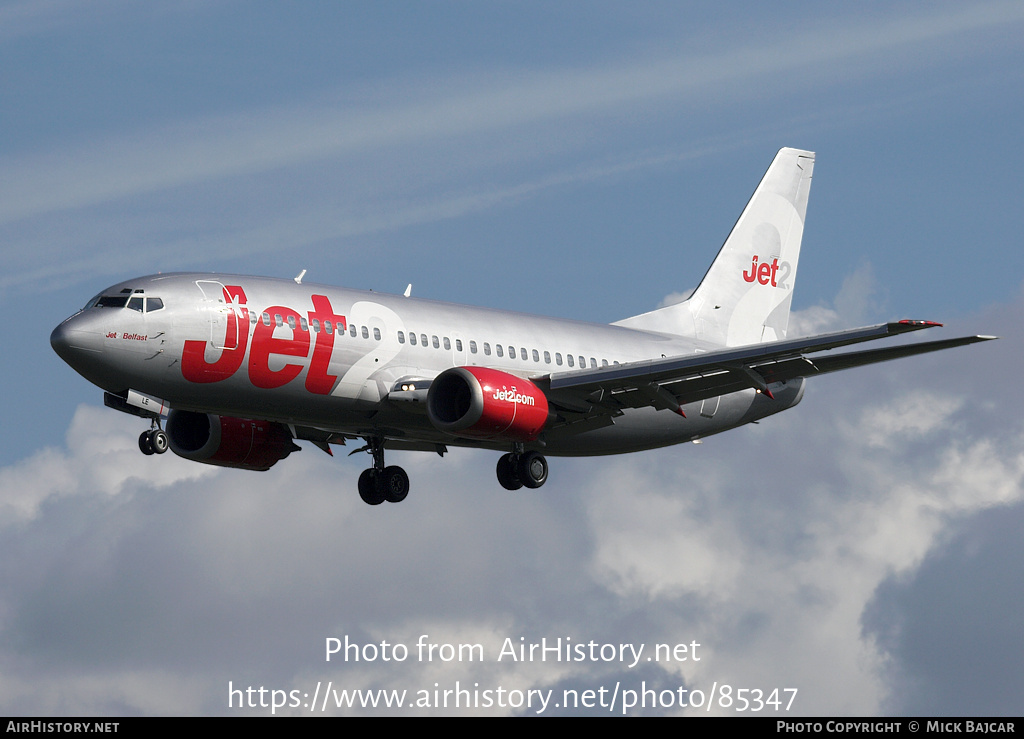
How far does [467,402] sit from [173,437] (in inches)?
444

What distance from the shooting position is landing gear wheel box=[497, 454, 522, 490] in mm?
45844

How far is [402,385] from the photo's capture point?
4306cm

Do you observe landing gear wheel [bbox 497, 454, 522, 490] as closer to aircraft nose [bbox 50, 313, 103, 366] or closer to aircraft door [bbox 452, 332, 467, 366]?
aircraft door [bbox 452, 332, 467, 366]

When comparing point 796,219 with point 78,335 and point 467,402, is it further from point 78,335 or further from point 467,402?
point 78,335

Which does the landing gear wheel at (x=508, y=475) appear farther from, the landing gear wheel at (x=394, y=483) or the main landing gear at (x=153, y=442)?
the main landing gear at (x=153, y=442)

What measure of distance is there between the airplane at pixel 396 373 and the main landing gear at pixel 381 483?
45 millimetres

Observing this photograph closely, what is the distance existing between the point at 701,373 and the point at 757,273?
1494 centimetres

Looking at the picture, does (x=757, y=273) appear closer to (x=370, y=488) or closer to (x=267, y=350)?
(x=370, y=488)

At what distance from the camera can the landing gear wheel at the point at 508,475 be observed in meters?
45.8

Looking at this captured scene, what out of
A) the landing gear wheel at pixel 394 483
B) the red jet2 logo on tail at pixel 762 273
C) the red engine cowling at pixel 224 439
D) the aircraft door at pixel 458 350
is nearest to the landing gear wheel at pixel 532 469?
the aircraft door at pixel 458 350

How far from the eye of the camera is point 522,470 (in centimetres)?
4578

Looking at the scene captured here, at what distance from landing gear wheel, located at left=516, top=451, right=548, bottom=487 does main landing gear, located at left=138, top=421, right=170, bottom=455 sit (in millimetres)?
10835

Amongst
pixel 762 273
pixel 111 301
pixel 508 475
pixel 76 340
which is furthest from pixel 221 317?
pixel 762 273

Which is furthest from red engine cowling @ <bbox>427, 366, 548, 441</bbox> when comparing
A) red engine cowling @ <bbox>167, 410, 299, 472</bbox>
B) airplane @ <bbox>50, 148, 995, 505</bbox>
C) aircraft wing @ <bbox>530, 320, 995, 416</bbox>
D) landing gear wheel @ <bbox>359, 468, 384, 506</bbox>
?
red engine cowling @ <bbox>167, 410, 299, 472</bbox>
